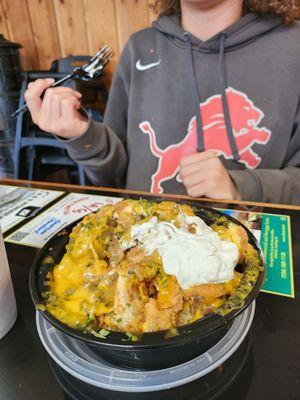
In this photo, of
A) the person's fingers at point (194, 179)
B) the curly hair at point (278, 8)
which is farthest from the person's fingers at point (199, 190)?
the curly hair at point (278, 8)

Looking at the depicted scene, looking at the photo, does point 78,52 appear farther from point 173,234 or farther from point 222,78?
point 173,234

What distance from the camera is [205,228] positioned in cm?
48

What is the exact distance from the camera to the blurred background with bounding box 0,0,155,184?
72.7 inches

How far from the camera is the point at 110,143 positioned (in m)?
1.15

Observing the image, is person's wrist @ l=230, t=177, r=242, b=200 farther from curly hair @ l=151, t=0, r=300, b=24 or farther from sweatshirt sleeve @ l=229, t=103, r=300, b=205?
curly hair @ l=151, t=0, r=300, b=24

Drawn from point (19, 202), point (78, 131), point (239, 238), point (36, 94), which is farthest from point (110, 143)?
point (239, 238)

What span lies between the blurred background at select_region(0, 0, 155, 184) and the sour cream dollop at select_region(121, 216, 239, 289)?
1.34 metres

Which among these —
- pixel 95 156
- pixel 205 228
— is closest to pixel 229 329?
pixel 205 228

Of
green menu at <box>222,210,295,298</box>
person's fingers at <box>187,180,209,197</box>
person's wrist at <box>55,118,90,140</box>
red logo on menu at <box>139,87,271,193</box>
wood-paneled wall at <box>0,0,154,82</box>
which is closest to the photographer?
green menu at <box>222,210,295,298</box>

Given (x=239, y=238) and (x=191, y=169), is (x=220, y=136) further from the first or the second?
(x=239, y=238)

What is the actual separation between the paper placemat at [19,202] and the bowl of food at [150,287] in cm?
35

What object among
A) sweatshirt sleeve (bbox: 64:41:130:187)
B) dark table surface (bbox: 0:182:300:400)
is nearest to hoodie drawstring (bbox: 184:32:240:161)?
sweatshirt sleeve (bbox: 64:41:130:187)

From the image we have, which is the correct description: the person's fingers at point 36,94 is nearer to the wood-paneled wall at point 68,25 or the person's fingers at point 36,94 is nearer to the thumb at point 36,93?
the thumb at point 36,93

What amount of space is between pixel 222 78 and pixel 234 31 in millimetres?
147
